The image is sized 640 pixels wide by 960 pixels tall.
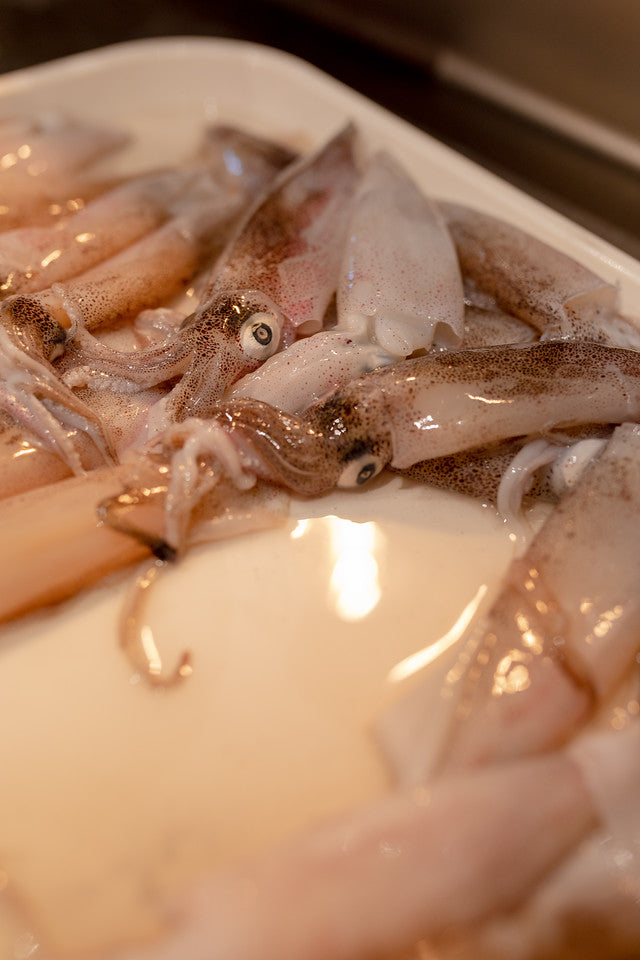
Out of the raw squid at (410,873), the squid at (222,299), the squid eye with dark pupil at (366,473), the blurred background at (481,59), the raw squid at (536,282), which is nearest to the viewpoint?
the raw squid at (410,873)

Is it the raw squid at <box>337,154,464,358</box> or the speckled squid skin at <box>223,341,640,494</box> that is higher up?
the raw squid at <box>337,154,464,358</box>

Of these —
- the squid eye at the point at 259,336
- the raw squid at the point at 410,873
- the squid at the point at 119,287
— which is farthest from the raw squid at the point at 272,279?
the raw squid at the point at 410,873

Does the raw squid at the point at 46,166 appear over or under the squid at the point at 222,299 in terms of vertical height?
over

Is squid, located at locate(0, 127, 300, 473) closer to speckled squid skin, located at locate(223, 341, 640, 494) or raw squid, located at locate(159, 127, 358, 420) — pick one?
raw squid, located at locate(159, 127, 358, 420)

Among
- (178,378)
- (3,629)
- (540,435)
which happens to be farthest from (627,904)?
(178,378)

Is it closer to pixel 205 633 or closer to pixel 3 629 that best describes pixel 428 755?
pixel 205 633

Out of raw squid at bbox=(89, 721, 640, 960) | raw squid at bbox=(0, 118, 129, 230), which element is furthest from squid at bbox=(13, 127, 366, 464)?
raw squid at bbox=(89, 721, 640, 960)

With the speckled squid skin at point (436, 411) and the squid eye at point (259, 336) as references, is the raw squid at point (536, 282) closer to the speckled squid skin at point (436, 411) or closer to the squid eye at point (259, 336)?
the speckled squid skin at point (436, 411)
